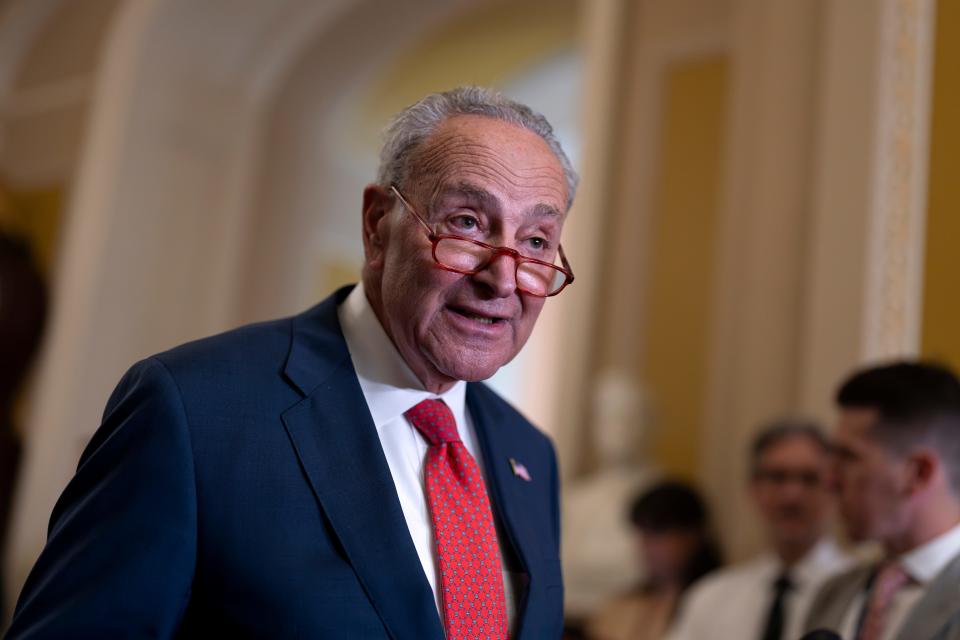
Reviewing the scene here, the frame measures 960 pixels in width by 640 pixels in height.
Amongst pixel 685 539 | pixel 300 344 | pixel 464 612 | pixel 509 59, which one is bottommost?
pixel 685 539

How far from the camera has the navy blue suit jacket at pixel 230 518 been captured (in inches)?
48.7

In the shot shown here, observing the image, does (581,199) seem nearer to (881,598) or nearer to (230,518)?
(881,598)

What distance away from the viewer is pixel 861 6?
13.6 feet

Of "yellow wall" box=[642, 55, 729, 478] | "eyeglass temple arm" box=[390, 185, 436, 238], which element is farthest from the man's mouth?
"yellow wall" box=[642, 55, 729, 478]

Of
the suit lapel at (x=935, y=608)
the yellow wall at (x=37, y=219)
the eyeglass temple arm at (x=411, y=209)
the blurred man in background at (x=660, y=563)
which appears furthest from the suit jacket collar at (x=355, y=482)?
the yellow wall at (x=37, y=219)

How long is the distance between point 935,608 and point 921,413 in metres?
0.52

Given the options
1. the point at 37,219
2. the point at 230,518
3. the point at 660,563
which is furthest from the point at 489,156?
the point at 37,219

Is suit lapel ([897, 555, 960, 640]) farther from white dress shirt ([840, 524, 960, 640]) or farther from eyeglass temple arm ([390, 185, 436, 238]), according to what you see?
eyeglass temple arm ([390, 185, 436, 238])

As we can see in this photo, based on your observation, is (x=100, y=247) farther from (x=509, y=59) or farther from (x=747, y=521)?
(x=747, y=521)

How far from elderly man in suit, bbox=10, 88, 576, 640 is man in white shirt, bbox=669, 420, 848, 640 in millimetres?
2128

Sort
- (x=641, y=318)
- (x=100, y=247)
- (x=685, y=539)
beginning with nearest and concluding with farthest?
1. (x=685, y=539)
2. (x=641, y=318)
3. (x=100, y=247)

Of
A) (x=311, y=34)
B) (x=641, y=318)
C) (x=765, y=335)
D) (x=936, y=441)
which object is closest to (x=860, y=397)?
(x=936, y=441)

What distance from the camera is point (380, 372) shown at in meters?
1.56

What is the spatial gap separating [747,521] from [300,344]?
3.48 meters
